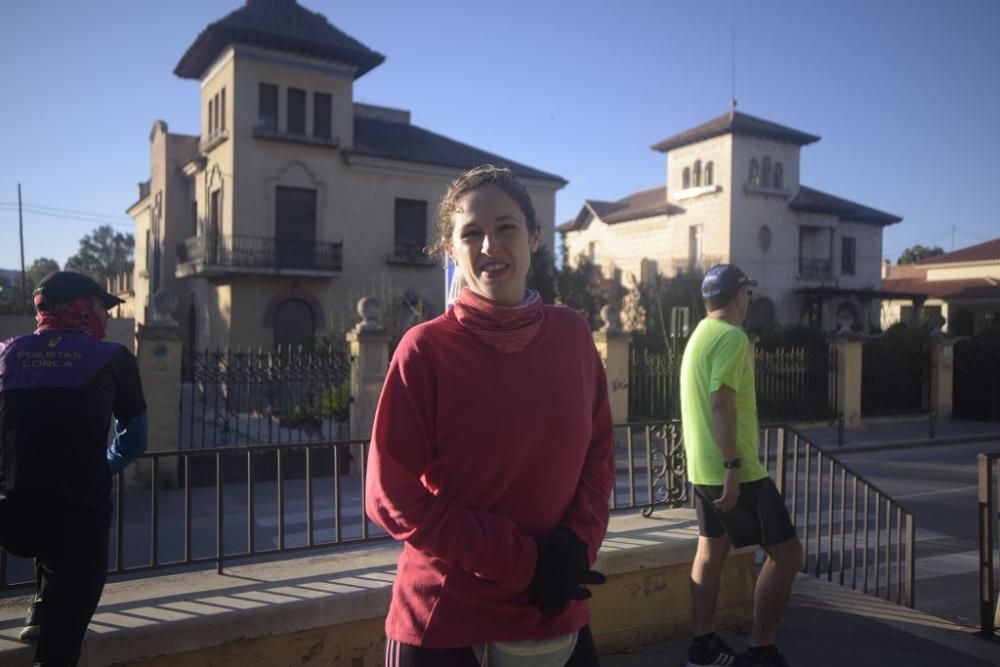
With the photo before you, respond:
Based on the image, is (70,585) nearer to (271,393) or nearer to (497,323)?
(497,323)

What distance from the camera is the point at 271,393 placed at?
11.3 metres

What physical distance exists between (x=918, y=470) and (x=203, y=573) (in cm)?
1290

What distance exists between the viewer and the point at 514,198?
2.11 m

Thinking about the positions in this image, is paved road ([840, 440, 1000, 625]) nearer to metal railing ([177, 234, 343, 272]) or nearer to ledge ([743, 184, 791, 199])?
metal railing ([177, 234, 343, 272])

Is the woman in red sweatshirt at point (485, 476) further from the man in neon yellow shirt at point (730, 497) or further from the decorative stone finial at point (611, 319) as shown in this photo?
the decorative stone finial at point (611, 319)

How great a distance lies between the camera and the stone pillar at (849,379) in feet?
61.6

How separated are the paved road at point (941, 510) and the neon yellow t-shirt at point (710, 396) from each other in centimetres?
274

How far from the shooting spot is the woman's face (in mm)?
2051

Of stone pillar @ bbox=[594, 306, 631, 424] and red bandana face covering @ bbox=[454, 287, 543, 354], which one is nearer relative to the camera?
red bandana face covering @ bbox=[454, 287, 543, 354]

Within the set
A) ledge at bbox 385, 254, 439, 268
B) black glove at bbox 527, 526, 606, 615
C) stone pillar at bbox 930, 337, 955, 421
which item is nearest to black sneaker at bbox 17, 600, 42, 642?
black glove at bbox 527, 526, 606, 615

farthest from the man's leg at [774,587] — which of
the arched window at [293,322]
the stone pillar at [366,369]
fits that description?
the arched window at [293,322]

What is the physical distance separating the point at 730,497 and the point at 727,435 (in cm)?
30

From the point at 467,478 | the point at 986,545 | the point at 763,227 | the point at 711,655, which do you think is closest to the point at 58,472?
the point at 467,478

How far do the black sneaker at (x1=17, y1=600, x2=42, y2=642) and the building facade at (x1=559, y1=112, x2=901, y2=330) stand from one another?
104 ft
